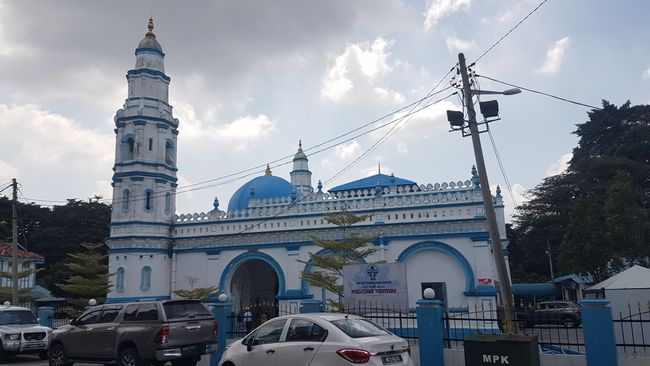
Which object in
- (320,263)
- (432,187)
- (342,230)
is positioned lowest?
(320,263)

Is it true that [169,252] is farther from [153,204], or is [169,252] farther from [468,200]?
[468,200]

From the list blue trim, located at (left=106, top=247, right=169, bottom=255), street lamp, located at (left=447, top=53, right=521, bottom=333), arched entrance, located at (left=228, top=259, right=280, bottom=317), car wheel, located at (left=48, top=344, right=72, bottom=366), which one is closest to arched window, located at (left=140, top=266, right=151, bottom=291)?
blue trim, located at (left=106, top=247, right=169, bottom=255)

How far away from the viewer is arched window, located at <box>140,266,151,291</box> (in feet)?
89.9

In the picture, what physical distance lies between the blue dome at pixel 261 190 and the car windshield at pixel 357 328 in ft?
80.3

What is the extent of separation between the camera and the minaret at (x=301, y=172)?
3856cm

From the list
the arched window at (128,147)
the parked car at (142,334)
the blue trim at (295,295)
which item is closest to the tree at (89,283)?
the arched window at (128,147)

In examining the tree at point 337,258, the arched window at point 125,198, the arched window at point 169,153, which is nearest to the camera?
the tree at point 337,258

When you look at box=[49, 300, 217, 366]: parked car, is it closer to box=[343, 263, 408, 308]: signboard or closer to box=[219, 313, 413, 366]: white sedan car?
box=[219, 313, 413, 366]: white sedan car

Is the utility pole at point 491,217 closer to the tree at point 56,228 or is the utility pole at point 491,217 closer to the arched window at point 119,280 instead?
the arched window at point 119,280

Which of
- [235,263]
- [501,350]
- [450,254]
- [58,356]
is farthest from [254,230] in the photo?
[501,350]

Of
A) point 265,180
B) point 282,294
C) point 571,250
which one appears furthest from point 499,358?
point 265,180

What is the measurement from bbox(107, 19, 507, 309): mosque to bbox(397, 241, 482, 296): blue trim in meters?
0.04

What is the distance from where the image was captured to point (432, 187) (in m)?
24.7

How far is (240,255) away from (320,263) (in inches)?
277
